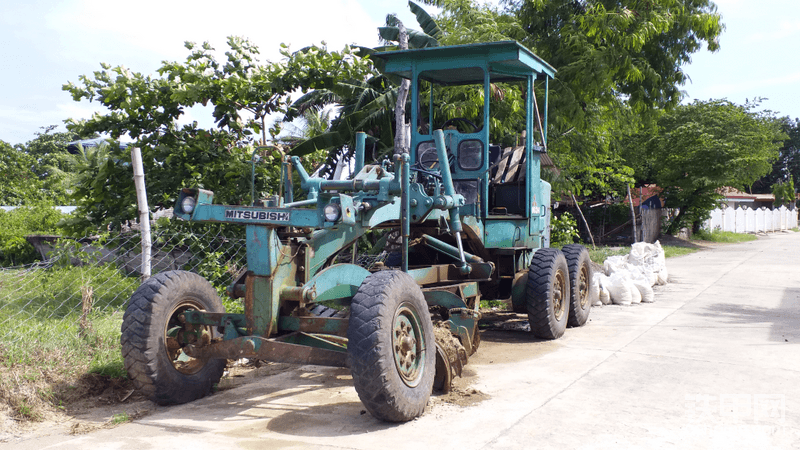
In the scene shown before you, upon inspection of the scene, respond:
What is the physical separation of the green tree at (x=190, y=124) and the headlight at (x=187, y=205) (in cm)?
389

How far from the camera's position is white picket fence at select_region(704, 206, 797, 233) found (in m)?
43.2

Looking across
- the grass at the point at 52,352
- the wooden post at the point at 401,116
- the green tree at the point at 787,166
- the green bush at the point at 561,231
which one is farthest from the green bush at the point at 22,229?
the green tree at the point at 787,166

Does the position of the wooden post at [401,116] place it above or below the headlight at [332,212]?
above

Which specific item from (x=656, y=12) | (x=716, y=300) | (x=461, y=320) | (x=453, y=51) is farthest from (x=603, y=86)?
(x=461, y=320)

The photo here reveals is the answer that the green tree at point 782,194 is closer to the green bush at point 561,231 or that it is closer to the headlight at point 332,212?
the green bush at point 561,231

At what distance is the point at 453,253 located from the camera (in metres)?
7.09

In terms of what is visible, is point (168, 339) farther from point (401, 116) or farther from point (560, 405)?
point (401, 116)

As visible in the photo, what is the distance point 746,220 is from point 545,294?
1765 inches

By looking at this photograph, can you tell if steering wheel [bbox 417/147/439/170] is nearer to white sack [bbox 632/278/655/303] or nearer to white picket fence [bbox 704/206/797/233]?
white sack [bbox 632/278/655/303]

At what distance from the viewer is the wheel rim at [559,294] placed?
26.0 feet

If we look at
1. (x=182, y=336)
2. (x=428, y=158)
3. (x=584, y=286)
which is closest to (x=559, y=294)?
(x=584, y=286)

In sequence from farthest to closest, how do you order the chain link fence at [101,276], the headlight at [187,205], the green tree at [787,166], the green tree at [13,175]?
the green tree at [787,166] < the green tree at [13,175] < the chain link fence at [101,276] < the headlight at [187,205]

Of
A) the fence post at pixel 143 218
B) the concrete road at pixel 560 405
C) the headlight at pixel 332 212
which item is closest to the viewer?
the concrete road at pixel 560 405

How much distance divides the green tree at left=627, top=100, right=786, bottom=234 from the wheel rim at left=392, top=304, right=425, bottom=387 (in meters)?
24.3
